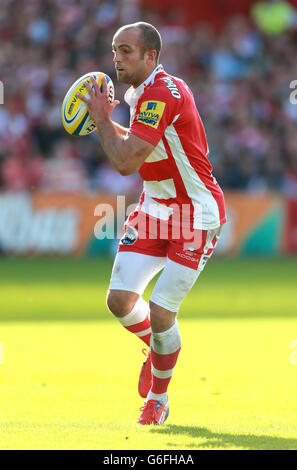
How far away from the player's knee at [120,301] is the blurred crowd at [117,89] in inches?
492

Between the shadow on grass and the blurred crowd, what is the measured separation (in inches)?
522

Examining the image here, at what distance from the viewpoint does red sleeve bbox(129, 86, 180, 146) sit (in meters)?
5.80

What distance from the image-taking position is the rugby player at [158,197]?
5875mm

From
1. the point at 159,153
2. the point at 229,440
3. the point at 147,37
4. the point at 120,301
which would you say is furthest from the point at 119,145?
the point at 229,440

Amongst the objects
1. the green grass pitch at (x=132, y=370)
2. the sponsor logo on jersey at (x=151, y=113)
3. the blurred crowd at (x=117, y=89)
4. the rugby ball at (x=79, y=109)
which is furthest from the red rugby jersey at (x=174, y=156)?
the blurred crowd at (x=117, y=89)

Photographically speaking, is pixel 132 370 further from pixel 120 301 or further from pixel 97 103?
pixel 97 103

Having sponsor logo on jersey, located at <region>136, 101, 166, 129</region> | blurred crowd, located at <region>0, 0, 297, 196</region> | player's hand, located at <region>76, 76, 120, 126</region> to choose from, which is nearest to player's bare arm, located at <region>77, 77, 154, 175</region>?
player's hand, located at <region>76, 76, 120, 126</region>

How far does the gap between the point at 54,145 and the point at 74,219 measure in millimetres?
1979

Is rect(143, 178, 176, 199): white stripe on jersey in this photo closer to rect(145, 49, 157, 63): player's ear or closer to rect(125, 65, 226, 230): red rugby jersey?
rect(125, 65, 226, 230): red rugby jersey

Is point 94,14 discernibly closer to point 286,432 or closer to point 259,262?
point 259,262

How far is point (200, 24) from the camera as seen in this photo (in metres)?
24.2

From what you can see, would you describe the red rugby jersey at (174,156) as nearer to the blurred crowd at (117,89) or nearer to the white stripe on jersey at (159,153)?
the white stripe on jersey at (159,153)

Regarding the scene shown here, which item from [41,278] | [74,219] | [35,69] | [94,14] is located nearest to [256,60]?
[94,14]

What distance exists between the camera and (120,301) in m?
6.20
